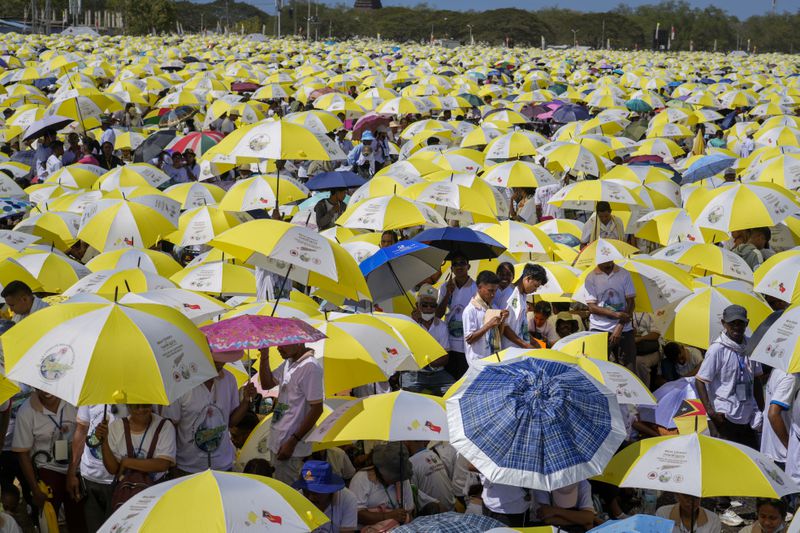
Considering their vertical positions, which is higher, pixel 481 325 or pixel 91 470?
pixel 481 325

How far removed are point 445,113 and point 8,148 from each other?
9070 millimetres

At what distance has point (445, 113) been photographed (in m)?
21.8

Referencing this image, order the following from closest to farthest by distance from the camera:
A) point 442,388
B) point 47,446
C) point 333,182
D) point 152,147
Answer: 1. point 47,446
2. point 442,388
3. point 333,182
4. point 152,147

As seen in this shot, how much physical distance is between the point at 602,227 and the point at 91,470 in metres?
6.10

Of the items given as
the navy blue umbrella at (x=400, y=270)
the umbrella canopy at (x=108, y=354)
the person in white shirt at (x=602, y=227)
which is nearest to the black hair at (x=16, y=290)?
the umbrella canopy at (x=108, y=354)

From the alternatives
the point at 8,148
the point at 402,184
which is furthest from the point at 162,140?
the point at 402,184

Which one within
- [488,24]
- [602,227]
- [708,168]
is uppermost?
[488,24]

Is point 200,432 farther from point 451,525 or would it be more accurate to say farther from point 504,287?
point 504,287

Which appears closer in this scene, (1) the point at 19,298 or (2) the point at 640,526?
(2) the point at 640,526

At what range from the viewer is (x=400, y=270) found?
319 inches

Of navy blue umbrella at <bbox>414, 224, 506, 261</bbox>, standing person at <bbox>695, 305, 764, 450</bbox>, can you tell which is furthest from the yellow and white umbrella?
navy blue umbrella at <bbox>414, 224, 506, 261</bbox>

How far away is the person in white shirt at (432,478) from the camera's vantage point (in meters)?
5.88

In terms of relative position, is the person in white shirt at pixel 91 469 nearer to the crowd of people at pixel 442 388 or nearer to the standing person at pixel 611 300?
the crowd of people at pixel 442 388

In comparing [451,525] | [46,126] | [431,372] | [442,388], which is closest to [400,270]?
[431,372]
